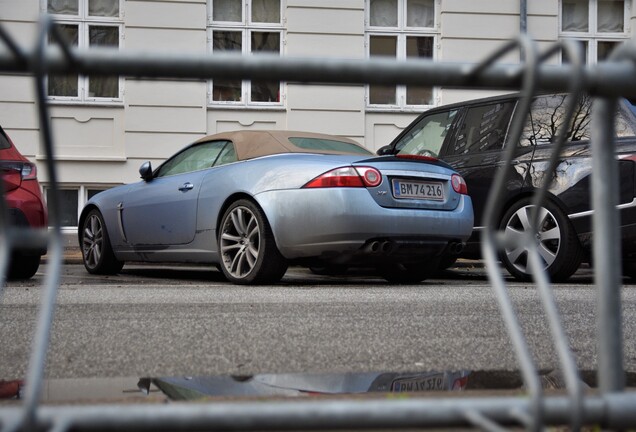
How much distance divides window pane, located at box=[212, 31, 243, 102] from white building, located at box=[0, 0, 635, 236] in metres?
0.02

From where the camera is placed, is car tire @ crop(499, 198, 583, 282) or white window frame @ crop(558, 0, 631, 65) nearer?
car tire @ crop(499, 198, 583, 282)

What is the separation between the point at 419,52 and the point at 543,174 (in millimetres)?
9489

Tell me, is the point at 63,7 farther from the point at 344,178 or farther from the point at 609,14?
the point at 344,178

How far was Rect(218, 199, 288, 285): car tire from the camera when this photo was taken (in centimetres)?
717

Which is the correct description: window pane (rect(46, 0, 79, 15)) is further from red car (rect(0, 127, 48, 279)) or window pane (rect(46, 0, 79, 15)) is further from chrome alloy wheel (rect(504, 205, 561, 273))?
chrome alloy wheel (rect(504, 205, 561, 273))

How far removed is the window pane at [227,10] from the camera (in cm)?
1616

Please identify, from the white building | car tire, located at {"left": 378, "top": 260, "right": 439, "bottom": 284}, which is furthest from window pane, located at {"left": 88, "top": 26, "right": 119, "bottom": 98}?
car tire, located at {"left": 378, "top": 260, "right": 439, "bottom": 284}

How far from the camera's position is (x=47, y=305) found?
1.42 metres

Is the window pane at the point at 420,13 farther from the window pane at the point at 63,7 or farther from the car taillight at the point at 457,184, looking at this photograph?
the car taillight at the point at 457,184

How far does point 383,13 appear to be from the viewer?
1666 centimetres

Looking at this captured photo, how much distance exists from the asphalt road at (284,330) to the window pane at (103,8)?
969cm

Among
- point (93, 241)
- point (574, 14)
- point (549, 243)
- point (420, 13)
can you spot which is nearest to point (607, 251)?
point (549, 243)

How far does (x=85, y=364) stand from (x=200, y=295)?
265cm

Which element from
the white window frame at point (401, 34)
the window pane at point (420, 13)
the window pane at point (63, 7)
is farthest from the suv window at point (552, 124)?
the window pane at point (63, 7)
